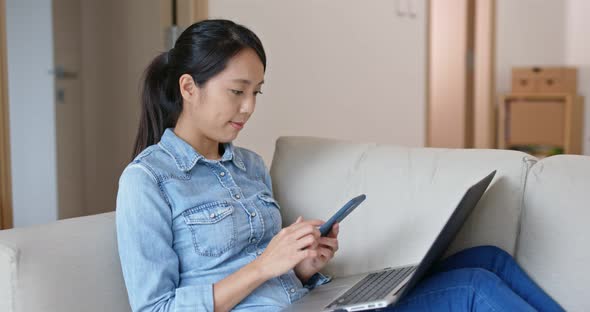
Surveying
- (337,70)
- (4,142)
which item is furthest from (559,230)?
(337,70)

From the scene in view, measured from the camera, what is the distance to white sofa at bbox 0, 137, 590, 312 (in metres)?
1.31

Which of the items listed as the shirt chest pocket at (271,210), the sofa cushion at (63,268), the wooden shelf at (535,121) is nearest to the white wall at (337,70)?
the shirt chest pocket at (271,210)

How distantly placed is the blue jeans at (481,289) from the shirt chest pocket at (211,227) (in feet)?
1.09

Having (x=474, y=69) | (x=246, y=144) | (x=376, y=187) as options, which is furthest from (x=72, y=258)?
(x=474, y=69)

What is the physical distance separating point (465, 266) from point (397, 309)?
0.87 ft

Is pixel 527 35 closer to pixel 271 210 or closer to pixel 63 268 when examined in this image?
pixel 271 210

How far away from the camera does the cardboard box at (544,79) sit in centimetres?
600

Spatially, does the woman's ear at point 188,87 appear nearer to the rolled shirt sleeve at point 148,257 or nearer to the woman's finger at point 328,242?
the rolled shirt sleeve at point 148,257

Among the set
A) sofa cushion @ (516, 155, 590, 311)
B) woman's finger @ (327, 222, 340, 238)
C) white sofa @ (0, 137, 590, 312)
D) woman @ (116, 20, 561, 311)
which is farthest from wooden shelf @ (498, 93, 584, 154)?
woman's finger @ (327, 222, 340, 238)

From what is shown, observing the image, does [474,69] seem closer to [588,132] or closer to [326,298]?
[588,132]

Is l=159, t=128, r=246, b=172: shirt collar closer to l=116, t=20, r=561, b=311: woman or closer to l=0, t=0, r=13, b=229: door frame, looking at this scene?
l=116, t=20, r=561, b=311: woman

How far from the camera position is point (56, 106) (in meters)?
3.70

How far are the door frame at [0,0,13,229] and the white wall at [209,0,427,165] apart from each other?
931 millimetres

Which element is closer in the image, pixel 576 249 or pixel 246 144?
pixel 576 249
